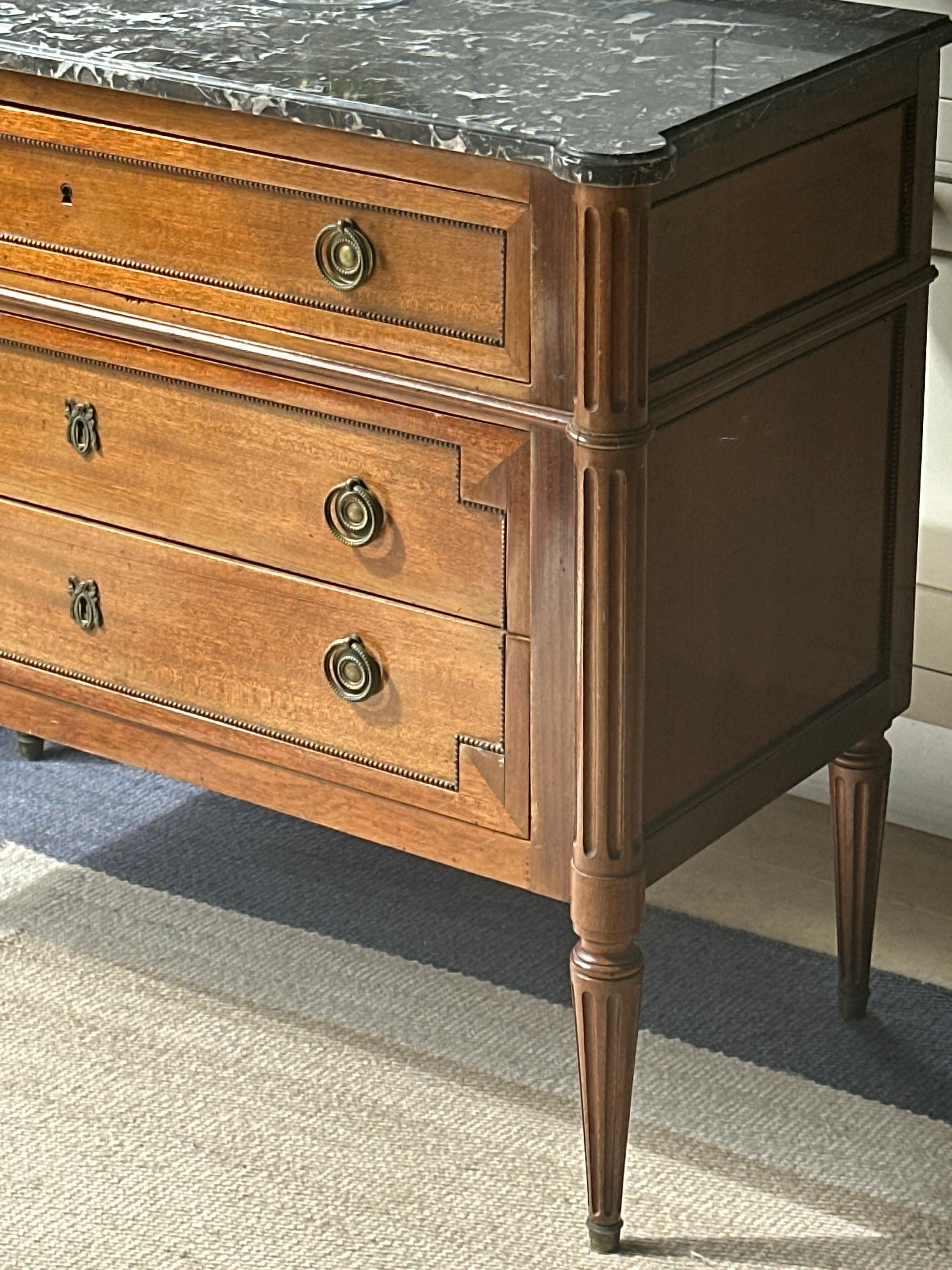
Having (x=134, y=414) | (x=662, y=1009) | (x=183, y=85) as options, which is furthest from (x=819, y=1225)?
(x=183, y=85)

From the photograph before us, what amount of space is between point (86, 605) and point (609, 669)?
58 cm

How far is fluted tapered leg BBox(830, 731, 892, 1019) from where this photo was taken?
2082mm

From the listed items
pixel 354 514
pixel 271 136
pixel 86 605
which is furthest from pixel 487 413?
pixel 86 605

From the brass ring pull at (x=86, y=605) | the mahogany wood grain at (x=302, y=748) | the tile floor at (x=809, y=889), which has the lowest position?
the tile floor at (x=809, y=889)

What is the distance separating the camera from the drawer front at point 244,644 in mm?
1776

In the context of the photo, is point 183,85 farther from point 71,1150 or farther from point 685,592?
point 71,1150

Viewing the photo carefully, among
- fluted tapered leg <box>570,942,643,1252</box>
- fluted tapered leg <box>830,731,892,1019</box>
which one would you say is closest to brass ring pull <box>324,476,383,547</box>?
fluted tapered leg <box>570,942,643,1252</box>

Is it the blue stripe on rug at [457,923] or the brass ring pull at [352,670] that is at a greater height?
the brass ring pull at [352,670]

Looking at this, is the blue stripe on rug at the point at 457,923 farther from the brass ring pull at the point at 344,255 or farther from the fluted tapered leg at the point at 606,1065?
the brass ring pull at the point at 344,255

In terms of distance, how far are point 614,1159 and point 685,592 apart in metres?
0.51

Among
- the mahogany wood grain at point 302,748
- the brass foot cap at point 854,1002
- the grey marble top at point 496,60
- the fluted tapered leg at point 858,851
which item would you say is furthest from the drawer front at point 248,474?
the brass foot cap at point 854,1002

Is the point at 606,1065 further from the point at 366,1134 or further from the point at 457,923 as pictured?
the point at 457,923

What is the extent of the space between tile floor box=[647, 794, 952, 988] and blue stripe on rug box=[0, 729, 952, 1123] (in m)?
0.03

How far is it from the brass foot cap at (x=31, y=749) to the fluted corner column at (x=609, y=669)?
1138mm
